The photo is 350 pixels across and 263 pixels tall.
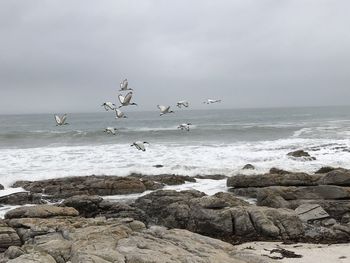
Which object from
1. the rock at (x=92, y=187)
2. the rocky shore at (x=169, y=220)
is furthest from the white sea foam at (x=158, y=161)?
the rocky shore at (x=169, y=220)

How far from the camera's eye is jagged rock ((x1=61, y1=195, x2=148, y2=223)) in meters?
14.1

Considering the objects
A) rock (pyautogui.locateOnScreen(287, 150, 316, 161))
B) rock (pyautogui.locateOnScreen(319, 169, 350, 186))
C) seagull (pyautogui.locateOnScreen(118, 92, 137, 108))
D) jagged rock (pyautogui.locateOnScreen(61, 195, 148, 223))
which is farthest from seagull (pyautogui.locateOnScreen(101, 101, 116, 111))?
rock (pyautogui.locateOnScreen(287, 150, 316, 161))

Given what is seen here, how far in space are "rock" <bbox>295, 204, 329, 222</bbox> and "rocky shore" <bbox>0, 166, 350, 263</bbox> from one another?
3cm

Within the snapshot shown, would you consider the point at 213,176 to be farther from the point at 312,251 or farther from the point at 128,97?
the point at 128,97

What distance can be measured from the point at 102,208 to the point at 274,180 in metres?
6.72

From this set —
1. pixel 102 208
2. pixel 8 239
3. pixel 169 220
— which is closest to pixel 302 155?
pixel 169 220

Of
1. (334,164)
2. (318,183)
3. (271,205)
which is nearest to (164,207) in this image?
(271,205)

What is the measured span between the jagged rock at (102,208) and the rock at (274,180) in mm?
4801

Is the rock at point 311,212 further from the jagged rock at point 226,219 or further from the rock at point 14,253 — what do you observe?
the rock at point 14,253

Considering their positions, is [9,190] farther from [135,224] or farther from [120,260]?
[120,260]

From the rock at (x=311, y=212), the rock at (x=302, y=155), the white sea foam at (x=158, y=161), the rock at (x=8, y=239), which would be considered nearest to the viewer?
the rock at (x=8, y=239)

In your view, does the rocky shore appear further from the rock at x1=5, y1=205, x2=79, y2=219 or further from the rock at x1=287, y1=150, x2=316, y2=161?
the rock at x1=287, y1=150, x2=316, y2=161

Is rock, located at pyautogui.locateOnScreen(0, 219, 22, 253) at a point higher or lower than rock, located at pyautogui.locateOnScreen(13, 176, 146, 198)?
higher

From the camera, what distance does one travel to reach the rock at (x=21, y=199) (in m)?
16.7
